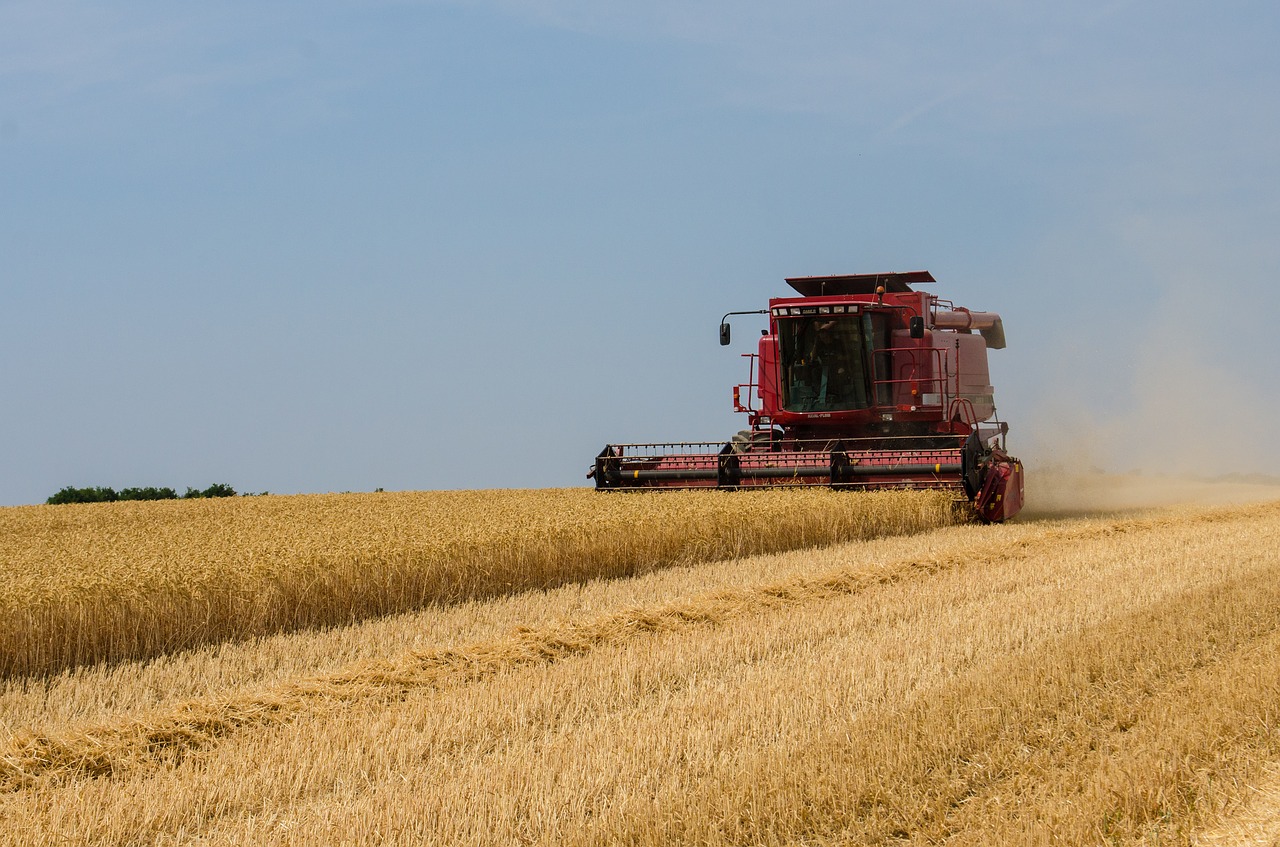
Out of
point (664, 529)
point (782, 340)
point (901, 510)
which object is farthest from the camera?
point (782, 340)

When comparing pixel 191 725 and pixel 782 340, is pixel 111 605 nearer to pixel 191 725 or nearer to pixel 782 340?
pixel 191 725

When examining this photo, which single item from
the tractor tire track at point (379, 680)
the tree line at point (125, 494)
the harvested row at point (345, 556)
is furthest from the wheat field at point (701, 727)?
the tree line at point (125, 494)

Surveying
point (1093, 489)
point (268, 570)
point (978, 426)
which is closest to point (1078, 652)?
point (268, 570)

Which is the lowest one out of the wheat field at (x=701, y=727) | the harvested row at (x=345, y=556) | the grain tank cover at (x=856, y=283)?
the wheat field at (x=701, y=727)

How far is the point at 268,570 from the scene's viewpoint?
8680 millimetres

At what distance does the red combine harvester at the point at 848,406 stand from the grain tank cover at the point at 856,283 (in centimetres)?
2

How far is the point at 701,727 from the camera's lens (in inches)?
203

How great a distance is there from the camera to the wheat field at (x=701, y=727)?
165 inches

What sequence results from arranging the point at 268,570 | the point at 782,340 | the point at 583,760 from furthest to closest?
1. the point at 782,340
2. the point at 268,570
3. the point at 583,760

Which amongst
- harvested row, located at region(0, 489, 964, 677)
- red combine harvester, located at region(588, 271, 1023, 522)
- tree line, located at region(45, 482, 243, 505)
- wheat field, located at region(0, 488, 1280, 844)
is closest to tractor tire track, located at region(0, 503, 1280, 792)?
wheat field, located at region(0, 488, 1280, 844)

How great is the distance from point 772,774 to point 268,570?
5197mm

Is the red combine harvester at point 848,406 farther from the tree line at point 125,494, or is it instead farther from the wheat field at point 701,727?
the tree line at point 125,494

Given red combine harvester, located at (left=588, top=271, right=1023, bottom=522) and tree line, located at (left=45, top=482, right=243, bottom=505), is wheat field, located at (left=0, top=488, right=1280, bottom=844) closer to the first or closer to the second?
red combine harvester, located at (left=588, top=271, right=1023, bottom=522)

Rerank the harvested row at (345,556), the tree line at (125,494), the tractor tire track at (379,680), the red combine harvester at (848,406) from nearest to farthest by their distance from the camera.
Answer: the tractor tire track at (379,680) → the harvested row at (345,556) → the red combine harvester at (848,406) → the tree line at (125,494)
